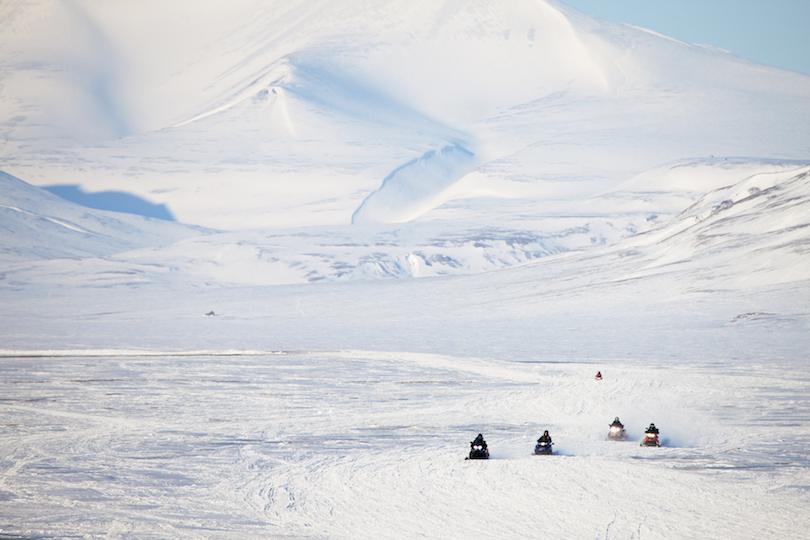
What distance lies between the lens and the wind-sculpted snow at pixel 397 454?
26672 millimetres

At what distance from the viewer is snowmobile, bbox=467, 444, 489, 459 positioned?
3347 centimetres

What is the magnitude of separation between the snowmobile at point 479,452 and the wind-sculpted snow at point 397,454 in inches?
16.3

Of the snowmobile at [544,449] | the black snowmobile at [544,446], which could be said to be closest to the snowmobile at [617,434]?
the black snowmobile at [544,446]

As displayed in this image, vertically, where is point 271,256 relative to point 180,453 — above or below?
above

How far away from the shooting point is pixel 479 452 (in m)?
33.5

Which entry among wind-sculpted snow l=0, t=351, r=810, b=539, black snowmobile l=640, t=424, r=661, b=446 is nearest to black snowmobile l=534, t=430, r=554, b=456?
wind-sculpted snow l=0, t=351, r=810, b=539

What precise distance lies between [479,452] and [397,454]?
274 centimetres

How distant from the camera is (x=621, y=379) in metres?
54.6

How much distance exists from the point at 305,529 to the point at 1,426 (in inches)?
677

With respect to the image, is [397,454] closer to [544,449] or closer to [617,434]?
[544,449]

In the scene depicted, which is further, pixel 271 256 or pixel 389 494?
pixel 271 256

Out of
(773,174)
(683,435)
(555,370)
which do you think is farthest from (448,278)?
(683,435)

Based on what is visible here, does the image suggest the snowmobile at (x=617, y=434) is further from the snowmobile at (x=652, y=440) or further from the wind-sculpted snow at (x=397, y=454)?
the snowmobile at (x=652, y=440)

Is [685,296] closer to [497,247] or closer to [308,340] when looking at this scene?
[308,340]
